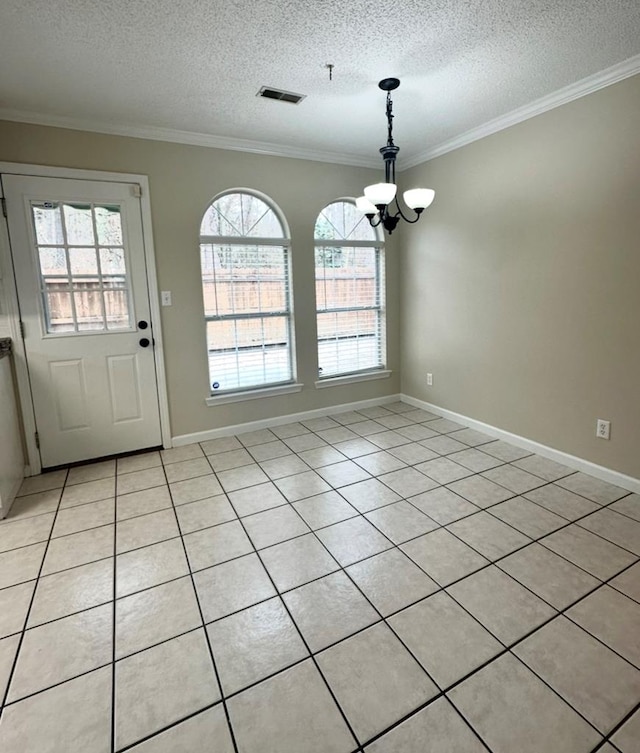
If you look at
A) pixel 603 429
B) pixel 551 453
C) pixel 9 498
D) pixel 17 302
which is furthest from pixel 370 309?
pixel 9 498

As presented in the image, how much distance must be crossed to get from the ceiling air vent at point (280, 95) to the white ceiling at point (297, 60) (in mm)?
50

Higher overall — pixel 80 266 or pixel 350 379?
pixel 80 266

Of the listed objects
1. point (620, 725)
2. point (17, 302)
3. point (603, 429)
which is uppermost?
point (17, 302)

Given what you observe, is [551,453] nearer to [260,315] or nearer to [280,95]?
[260,315]

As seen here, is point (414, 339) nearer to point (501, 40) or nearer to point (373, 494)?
point (373, 494)

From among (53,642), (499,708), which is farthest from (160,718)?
(499,708)

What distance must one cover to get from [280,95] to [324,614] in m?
2.96

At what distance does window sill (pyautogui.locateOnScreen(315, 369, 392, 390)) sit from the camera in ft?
14.0

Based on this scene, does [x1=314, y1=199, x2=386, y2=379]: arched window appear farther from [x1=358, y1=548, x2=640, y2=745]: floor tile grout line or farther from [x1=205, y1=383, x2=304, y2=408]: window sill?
[x1=358, y1=548, x2=640, y2=745]: floor tile grout line

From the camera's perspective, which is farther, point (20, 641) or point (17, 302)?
point (17, 302)

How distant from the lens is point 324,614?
5.65 ft

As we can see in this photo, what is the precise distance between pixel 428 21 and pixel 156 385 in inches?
117

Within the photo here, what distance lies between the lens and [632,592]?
1.79 m

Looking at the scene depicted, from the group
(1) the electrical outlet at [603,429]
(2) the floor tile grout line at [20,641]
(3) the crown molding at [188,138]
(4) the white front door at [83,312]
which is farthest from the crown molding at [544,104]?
(2) the floor tile grout line at [20,641]
